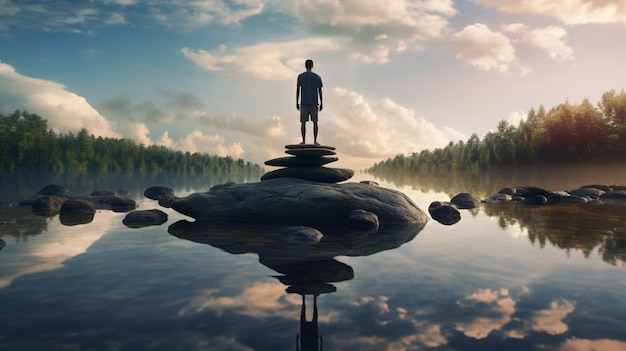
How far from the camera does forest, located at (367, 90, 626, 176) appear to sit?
61.9 metres

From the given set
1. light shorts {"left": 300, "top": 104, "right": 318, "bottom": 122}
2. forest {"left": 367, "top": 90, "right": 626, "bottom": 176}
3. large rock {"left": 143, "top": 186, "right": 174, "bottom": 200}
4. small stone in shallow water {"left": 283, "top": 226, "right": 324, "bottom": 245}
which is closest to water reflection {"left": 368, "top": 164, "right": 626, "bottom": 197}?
forest {"left": 367, "top": 90, "right": 626, "bottom": 176}

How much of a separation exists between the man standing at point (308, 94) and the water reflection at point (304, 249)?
20.7 feet

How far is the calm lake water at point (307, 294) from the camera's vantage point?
437 centimetres

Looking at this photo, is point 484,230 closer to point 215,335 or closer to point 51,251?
point 215,335

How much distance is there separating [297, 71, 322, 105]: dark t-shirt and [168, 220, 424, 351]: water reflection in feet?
21.9

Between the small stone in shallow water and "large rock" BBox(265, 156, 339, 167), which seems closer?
the small stone in shallow water

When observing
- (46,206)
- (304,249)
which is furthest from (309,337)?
(46,206)

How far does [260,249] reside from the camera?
30.9ft

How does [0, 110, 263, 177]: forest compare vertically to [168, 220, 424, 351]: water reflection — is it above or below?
above

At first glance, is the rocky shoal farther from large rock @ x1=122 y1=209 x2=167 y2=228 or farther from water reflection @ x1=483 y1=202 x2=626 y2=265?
large rock @ x1=122 y1=209 x2=167 y2=228

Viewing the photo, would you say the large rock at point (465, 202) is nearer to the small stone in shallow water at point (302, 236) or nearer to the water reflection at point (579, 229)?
the water reflection at point (579, 229)

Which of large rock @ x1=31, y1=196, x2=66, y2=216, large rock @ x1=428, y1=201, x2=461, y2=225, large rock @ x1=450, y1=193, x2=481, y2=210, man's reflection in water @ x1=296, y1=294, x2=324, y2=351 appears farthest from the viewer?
large rock @ x1=450, y1=193, x2=481, y2=210

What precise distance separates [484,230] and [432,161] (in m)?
124

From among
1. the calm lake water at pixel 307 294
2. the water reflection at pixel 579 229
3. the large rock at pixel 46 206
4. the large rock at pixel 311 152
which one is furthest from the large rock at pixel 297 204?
the large rock at pixel 46 206
